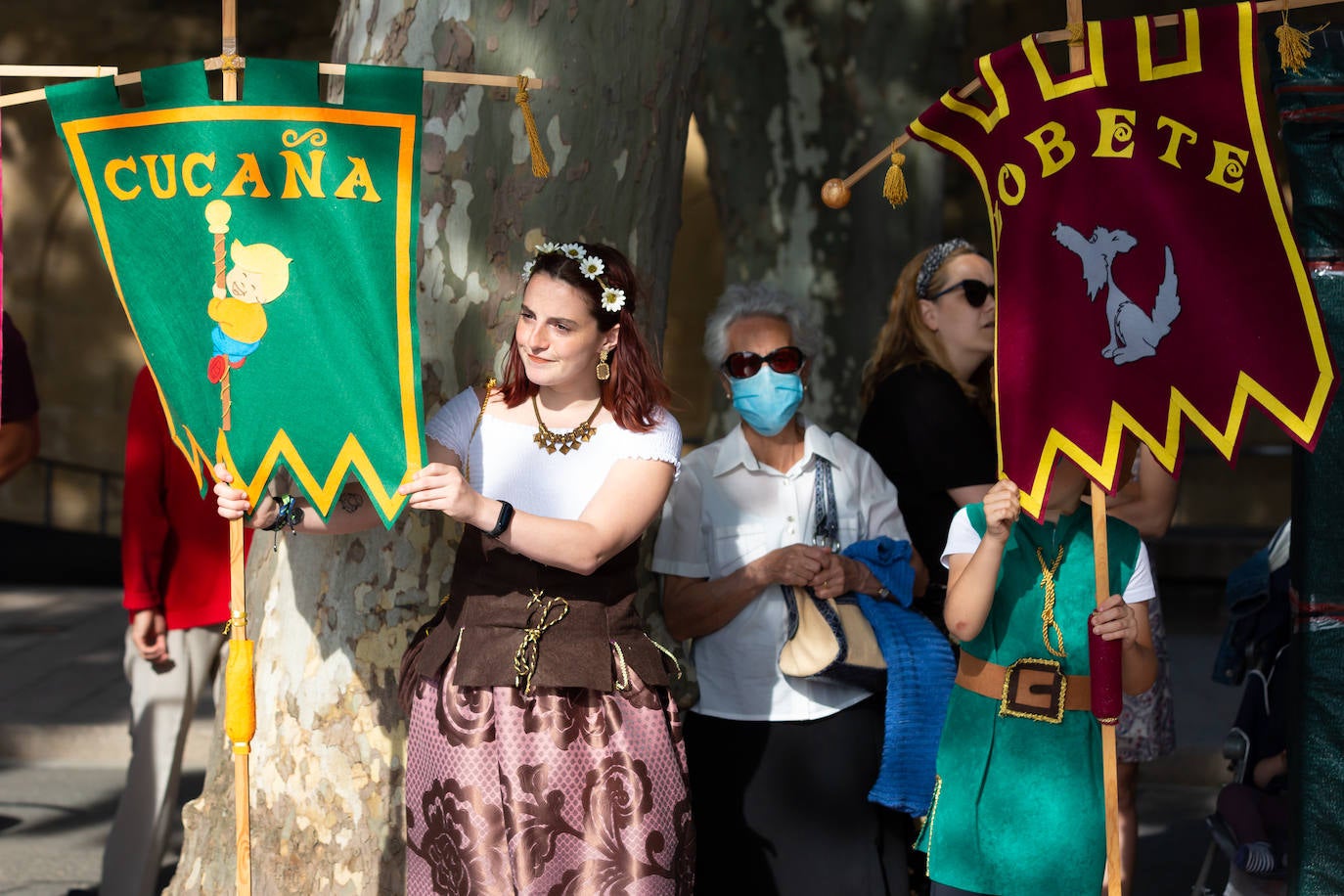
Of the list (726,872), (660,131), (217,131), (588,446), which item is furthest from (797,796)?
(217,131)

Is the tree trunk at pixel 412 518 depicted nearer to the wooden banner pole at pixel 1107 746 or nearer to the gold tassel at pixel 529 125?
the gold tassel at pixel 529 125

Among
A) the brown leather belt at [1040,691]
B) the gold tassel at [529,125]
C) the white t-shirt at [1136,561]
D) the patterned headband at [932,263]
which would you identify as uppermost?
the gold tassel at [529,125]

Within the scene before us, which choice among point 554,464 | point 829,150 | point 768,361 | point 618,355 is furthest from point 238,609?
point 829,150

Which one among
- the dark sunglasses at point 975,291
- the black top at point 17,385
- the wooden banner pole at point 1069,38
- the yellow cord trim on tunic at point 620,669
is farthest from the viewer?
A: the black top at point 17,385

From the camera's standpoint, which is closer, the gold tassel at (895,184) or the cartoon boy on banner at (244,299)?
the cartoon boy on banner at (244,299)

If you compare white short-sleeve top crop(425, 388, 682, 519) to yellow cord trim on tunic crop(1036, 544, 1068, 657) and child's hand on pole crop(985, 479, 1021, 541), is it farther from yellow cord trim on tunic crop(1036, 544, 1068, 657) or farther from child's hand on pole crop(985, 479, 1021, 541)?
yellow cord trim on tunic crop(1036, 544, 1068, 657)

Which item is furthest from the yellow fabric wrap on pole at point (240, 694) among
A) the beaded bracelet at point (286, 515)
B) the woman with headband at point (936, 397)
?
the woman with headband at point (936, 397)

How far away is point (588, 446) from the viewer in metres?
3.32

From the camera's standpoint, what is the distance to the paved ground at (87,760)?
19.4ft

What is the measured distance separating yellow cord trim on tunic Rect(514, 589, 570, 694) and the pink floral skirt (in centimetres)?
4

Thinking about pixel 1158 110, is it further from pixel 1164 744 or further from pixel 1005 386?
pixel 1164 744

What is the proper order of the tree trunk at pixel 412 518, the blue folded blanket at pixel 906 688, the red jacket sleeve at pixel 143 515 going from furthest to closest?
the red jacket sleeve at pixel 143 515, the tree trunk at pixel 412 518, the blue folded blanket at pixel 906 688

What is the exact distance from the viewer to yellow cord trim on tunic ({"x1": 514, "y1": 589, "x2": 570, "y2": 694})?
10.5 feet

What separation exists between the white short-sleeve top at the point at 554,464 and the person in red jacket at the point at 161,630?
1.63 metres
